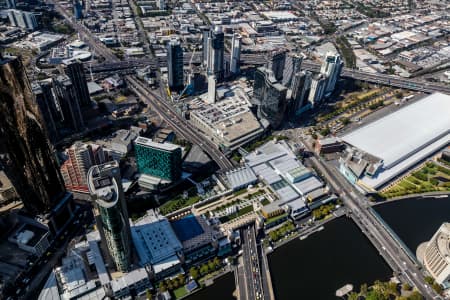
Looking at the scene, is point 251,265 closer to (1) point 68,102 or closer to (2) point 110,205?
(2) point 110,205

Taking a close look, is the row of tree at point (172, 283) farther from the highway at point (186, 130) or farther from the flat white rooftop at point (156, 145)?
the highway at point (186, 130)

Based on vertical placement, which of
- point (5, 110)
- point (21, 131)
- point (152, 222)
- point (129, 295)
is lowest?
point (129, 295)

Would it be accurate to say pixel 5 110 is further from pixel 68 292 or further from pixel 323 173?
pixel 323 173

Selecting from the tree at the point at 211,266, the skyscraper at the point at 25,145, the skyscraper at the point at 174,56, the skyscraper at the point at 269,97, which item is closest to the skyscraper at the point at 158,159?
the skyscraper at the point at 25,145

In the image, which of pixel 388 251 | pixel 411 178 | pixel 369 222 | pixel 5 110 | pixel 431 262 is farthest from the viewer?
pixel 411 178

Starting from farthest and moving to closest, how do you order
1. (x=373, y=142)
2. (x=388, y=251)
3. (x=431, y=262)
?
(x=373, y=142) → (x=388, y=251) → (x=431, y=262)

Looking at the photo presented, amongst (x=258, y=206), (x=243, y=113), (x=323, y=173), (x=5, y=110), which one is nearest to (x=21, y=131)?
(x=5, y=110)

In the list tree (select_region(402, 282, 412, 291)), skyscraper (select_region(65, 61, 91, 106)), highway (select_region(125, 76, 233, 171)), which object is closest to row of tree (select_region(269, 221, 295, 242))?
highway (select_region(125, 76, 233, 171))

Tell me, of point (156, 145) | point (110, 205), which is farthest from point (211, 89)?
point (110, 205)
